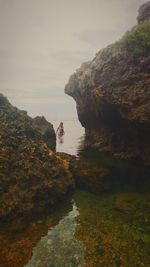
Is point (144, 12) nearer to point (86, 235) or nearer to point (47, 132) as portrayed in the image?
point (47, 132)

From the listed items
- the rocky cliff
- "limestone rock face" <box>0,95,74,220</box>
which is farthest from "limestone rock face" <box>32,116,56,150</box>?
"limestone rock face" <box>0,95,74,220</box>

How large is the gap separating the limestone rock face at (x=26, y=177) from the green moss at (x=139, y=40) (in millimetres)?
10464

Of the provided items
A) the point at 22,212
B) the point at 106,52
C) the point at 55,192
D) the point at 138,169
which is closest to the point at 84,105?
the point at 106,52

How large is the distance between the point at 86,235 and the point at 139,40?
49.9 feet

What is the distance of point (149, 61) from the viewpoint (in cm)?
1759

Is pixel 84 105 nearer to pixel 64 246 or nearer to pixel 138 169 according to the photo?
pixel 138 169

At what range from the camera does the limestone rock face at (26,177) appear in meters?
10.4

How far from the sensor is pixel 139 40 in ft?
61.6

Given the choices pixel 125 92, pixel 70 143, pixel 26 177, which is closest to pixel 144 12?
pixel 125 92

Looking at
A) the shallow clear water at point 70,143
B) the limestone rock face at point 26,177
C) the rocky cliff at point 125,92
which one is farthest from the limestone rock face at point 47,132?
the limestone rock face at point 26,177

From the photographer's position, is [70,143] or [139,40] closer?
[139,40]

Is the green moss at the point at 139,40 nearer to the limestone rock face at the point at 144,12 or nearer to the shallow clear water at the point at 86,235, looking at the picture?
the limestone rock face at the point at 144,12

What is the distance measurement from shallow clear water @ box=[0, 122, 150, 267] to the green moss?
1089 centimetres

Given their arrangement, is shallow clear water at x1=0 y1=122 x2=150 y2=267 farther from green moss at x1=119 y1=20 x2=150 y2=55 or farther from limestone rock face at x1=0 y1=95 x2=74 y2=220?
green moss at x1=119 y1=20 x2=150 y2=55
